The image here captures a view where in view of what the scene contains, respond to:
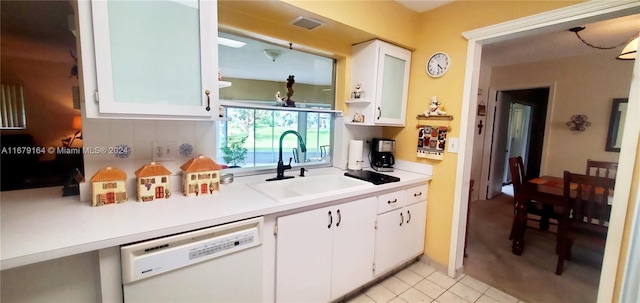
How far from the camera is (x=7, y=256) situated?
82cm

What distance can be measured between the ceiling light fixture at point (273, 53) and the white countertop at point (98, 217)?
1153 millimetres

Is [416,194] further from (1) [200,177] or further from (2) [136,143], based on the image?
(2) [136,143]

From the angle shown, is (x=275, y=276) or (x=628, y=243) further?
(x=275, y=276)

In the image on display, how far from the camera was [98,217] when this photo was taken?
3.67 feet

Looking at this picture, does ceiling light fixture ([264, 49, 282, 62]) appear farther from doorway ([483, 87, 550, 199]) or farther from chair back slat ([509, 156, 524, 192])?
doorway ([483, 87, 550, 199])

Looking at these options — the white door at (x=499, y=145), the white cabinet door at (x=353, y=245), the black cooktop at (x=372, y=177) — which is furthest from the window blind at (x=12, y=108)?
the white door at (x=499, y=145)

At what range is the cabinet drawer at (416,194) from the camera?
85.6 inches

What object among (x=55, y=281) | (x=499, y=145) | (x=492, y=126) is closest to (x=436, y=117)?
(x=55, y=281)

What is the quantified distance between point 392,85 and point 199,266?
200cm

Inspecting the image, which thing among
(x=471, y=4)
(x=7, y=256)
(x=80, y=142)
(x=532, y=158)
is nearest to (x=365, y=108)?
(x=471, y=4)

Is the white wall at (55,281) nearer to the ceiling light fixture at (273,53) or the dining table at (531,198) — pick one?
the ceiling light fixture at (273,53)

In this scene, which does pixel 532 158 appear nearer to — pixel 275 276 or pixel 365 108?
pixel 365 108

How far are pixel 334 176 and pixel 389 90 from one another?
91 cm

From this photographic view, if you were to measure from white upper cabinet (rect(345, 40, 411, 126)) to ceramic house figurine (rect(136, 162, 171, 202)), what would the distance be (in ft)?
5.09
